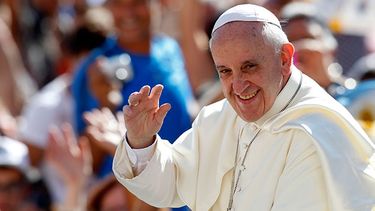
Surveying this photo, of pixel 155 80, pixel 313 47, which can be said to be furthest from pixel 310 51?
pixel 155 80

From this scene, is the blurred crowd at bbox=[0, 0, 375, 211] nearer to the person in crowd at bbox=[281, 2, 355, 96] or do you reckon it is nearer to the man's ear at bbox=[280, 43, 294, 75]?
the person in crowd at bbox=[281, 2, 355, 96]

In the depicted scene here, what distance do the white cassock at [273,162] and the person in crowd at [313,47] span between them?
146cm

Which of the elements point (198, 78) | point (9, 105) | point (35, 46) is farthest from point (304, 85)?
point (35, 46)

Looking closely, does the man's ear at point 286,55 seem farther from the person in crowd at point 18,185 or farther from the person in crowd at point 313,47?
the person in crowd at point 18,185

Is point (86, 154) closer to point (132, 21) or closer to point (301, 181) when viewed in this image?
point (132, 21)

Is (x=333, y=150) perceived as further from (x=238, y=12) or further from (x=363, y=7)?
(x=363, y=7)

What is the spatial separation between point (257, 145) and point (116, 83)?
2.34 metres

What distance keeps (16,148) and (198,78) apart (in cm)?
134

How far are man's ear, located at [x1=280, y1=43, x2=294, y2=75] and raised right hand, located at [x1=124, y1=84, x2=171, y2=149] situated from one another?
46 cm

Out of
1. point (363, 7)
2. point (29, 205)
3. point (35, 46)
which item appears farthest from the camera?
point (35, 46)

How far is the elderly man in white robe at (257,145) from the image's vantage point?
12.3 feet

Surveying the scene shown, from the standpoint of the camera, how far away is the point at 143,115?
13.2ft

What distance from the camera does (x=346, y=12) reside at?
7.07m

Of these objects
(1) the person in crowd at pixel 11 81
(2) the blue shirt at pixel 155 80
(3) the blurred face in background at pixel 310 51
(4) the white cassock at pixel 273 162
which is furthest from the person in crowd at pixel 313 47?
(1) the person in crowd at pixel 11 81
